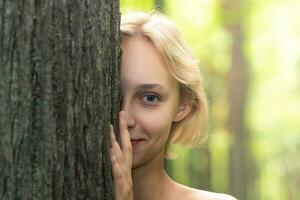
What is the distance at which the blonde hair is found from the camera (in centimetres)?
237

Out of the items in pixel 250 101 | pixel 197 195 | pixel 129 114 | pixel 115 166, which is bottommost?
pixel 250 101

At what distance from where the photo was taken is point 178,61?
7.84 ft

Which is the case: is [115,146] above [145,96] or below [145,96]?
below

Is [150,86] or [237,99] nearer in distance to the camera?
[150,86]

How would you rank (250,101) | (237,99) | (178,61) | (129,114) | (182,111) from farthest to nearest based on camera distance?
(237,99)
(250,101)
(182,111)
(178,61)
(129,114)

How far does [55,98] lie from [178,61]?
0.84 m

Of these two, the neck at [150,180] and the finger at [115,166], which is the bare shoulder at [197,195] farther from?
the finger at [115,166]

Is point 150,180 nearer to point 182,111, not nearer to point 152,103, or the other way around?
point 182,111

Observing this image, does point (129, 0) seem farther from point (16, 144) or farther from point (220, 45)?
point (16, 144)

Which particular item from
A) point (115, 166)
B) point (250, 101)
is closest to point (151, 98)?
point (115, 166)

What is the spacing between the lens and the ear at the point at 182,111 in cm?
256

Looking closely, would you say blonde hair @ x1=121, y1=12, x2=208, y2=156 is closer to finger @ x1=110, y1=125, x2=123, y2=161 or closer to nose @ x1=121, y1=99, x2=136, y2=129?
nose @ x1=121, y1=99, x2=136, y2=129

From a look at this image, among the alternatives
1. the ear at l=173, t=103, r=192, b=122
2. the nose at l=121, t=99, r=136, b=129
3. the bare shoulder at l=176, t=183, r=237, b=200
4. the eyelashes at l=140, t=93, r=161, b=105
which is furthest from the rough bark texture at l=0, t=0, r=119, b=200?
the bare shoulder at l=176, t=183, r=237, b=200

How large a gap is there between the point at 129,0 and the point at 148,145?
7128mm
